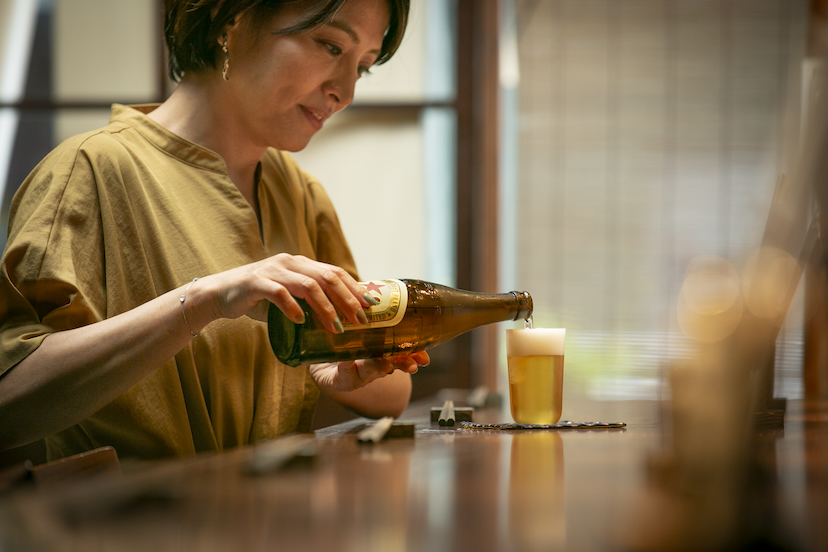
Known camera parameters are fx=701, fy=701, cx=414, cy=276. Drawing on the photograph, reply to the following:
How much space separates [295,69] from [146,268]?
1.11ft

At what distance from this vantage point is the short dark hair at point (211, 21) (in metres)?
0.95

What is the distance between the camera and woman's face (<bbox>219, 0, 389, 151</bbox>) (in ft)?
3.18

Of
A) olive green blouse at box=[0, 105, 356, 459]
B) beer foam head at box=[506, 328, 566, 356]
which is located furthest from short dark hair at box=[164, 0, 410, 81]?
beer foam head at box=[506, 328, 566, 356]

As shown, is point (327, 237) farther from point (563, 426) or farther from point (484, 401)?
point (563, 426)

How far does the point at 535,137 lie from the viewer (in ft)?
9.21

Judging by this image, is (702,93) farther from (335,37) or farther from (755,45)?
(335,37)

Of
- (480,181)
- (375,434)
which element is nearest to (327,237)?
(375,434)

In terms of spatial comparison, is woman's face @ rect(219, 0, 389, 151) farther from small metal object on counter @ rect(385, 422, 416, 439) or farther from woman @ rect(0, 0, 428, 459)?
small metal object on counter @ rect(385, 422, 416, 439)

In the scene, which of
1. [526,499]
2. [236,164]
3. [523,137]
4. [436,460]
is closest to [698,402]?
[526,499]

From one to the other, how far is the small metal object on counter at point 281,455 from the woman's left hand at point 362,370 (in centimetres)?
16

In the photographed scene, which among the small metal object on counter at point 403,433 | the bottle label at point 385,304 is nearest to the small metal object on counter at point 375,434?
the small metal object on counter at point 403,433

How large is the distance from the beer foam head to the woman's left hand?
0.37 feet

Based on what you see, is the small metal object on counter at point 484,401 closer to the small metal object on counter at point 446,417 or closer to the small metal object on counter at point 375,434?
the small metal object on counter at point 446,417

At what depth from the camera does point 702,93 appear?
279cm
